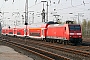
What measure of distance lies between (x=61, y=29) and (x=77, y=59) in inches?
694

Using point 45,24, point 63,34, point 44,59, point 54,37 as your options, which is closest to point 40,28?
point 45,24

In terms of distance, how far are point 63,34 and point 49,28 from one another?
7.92 meters

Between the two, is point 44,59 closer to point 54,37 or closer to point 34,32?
point 54,37

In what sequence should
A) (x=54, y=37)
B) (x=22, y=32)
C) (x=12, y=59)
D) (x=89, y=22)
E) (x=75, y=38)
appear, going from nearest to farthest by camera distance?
1. (x=12, y=59)
2. (x=75, y=38)
3. (x=54, y=37)
4. (x=22, y=32)
5. (x=89, y=22)

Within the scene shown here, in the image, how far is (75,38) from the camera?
105ft

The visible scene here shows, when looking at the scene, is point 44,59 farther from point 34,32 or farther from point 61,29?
point 34,32

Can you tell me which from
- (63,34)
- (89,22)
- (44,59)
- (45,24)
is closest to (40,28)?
(45,24)

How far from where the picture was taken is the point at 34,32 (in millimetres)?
51000

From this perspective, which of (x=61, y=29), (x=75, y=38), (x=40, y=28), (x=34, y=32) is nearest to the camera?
(x=75, y=38)

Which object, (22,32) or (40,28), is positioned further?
(22,32)

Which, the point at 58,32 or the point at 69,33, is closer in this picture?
the point at 69,33

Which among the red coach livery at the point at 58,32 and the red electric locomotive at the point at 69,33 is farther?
the red coach livery at the point at 58,32

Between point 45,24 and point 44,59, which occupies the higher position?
point 45,24

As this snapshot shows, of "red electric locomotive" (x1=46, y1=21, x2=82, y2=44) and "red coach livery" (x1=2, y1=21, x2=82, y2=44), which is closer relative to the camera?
"red electric locomotive" (x1=46, y1=21, x2=82, y2=44)
